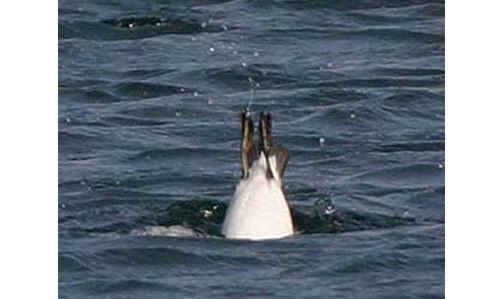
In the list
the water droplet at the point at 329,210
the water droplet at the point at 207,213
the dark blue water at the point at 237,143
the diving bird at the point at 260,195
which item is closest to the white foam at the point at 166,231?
the dark blue water at the point at 237,143

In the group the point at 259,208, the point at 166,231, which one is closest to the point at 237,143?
the point at 166,231

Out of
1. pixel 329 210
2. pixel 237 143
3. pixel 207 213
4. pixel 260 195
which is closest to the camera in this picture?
pixel 260 195

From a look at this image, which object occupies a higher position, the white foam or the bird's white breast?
the bird's white breast

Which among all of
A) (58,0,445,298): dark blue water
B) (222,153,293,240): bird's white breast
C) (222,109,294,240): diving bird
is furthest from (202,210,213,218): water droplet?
(222,153,293,240): bird's white breast

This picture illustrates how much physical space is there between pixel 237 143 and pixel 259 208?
3580 millimetres

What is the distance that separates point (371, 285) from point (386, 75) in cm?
616

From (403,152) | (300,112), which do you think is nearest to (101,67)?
(300,112)

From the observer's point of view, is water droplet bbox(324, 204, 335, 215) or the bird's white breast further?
water droplet bbox(324, 204, 335, 215)

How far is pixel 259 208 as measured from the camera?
6.93 meters

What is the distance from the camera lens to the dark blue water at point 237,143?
6.98 metres

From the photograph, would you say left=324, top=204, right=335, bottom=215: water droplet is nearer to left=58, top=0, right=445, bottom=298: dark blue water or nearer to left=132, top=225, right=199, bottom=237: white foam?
left=58, top=0, right=445, bottom=298: dark blue water

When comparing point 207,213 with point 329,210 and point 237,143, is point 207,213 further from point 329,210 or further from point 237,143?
point 237,143

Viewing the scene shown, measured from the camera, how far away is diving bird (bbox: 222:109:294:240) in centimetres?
695
